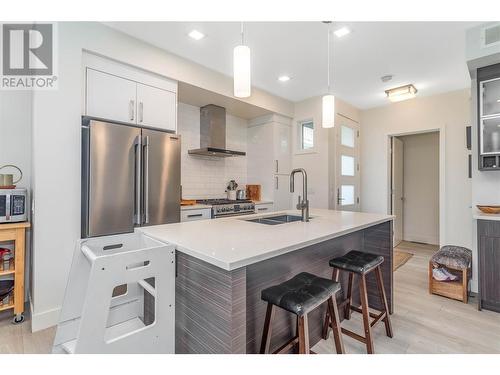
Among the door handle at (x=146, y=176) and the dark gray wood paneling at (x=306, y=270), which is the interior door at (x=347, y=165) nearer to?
the dark gray wood paneling at (x=306, y=270)

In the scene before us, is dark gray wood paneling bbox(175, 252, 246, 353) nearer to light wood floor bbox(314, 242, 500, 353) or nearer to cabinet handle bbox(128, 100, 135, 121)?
light wood floor bbox(314, 242, 500, 353)

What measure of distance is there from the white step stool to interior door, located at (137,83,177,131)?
1.56 metres

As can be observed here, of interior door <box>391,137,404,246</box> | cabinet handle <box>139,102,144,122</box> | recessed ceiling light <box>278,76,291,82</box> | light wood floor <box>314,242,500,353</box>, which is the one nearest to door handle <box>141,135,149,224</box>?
cabinet handle <box>139,102,144,122</box>

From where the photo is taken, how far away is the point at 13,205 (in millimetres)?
2277

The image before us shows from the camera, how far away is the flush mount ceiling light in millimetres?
3793

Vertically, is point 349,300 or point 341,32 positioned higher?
point 341,32

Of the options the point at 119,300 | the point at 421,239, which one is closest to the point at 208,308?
the point at 119,300

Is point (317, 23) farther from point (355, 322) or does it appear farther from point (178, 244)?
point (355, 322)

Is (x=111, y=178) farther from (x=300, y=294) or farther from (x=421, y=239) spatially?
(x=421, y=239)

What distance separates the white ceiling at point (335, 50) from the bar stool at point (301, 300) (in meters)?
2.27

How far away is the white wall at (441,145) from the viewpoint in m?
4.02

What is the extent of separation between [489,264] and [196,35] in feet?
11.8
